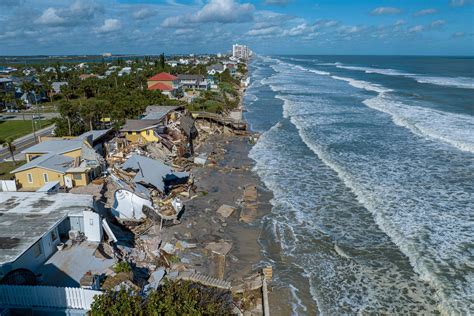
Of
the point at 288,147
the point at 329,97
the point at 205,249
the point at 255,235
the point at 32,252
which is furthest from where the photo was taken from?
the point at 329,97

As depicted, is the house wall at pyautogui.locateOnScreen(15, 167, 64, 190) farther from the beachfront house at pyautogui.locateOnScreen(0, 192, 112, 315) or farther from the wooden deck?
the wooden deck

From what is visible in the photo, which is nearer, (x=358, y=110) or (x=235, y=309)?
(x=235, y=309)

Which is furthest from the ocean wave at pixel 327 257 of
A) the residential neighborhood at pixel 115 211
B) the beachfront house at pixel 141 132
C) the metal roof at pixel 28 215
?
the beachfront house at pixel 141 132

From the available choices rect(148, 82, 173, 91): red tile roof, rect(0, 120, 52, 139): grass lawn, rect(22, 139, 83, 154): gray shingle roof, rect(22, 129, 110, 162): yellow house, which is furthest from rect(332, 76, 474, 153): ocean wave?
rect(0, 120, 52, 139): grass lawn

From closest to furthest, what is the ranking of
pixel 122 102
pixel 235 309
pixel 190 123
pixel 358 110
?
pixel 235 309 → pixel 190 123 → pixel 122 102 → pixel 358 110

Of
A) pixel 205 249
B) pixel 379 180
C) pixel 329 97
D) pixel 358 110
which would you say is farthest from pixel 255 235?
pixel 329 97

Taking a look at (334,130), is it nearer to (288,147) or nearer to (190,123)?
(288,147)
